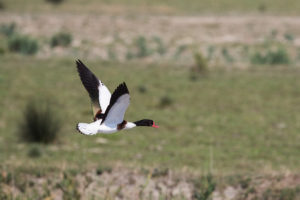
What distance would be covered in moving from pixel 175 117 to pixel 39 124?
5.13 meters

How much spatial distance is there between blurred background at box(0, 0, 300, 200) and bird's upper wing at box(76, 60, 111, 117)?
7.16 feet

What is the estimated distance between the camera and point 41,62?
24.7m

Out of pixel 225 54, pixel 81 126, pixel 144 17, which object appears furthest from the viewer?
pixel 144 17

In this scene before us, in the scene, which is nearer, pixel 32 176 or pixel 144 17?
pixel 32 176

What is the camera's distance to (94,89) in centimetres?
360

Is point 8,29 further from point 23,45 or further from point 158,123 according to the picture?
point 158,123

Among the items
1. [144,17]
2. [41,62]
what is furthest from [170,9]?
[41,62]

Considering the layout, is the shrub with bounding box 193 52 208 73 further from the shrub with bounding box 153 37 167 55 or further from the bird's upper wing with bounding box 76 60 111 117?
the bird's upper wing with bounding box 76 60 111 117

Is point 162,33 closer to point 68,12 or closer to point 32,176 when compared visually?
point 68,12

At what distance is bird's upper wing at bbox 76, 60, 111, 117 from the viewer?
11.5 ft

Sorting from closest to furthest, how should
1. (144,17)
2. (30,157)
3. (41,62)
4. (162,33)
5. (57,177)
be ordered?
(57,177), (30,157), (41,62), (162,33), (144,17)

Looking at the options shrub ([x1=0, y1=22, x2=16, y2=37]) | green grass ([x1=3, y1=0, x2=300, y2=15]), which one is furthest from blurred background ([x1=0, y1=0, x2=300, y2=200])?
green grass ([x1=3, y1=0, x2=300, y2=15])

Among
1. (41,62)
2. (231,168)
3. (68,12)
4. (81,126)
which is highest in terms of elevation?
(68,12)

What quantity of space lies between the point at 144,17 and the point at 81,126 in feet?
147
